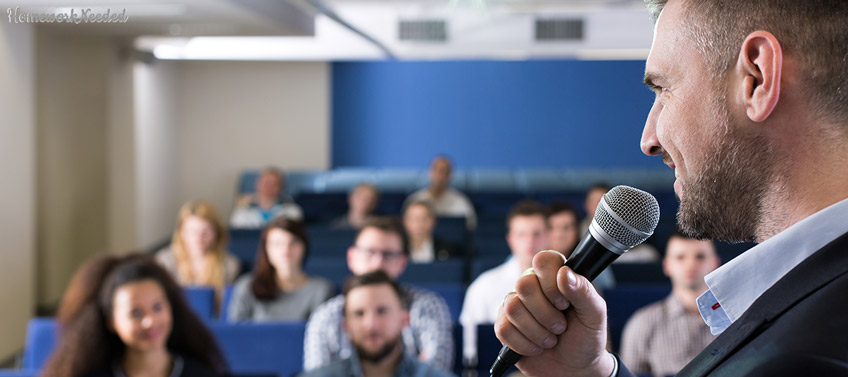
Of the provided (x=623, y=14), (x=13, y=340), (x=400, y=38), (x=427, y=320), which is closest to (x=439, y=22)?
(x=400, y=38)

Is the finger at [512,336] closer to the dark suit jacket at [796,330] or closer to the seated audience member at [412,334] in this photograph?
the dark suit jacket at [796,330]

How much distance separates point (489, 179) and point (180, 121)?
398 cm

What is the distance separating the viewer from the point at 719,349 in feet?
2.05

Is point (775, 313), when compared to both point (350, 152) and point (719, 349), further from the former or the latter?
point (350, 152)

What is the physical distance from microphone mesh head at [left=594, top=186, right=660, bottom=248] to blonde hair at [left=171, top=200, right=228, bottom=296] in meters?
3.92

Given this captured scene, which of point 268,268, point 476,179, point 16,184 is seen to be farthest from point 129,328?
point 476,179

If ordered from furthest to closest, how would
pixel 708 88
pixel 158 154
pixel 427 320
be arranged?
pixel 158 154 < pixel 427 320 < pixel 708 88

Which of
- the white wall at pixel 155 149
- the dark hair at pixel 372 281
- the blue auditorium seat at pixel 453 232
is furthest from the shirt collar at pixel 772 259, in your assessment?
the white wall at pixel 155 149

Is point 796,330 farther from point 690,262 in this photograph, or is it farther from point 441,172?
point 441,172

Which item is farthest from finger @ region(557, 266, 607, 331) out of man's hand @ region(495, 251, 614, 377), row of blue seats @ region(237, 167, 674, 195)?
row of blue seats @ region(237, 167, 674, 195)

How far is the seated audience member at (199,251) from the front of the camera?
15.2 feet

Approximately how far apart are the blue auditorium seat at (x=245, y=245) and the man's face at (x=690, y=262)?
109 inches

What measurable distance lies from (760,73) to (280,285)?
364cm

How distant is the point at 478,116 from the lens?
1036 cm
